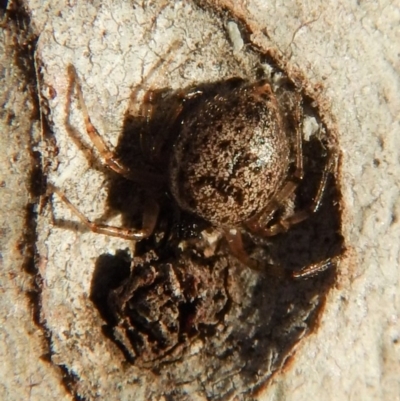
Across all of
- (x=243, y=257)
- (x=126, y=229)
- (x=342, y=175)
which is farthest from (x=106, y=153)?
(x=342, y=175)

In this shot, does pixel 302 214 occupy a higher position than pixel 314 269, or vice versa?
pixel 302 214

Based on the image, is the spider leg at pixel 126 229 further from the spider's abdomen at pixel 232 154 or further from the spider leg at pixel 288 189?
the spider leg at pixel 288 189

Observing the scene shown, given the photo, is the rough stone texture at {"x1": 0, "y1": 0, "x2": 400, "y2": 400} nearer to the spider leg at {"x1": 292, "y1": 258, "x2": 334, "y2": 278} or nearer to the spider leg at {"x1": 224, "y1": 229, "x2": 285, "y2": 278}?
the spider leg at {"x1": 292, "y1": 258, "x2": 334, "y2": 278}

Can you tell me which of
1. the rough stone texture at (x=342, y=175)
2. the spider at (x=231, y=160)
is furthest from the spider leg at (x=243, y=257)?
the rough stone texture at (x=342, y=175)

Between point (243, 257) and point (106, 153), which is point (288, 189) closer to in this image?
point (243, 257)

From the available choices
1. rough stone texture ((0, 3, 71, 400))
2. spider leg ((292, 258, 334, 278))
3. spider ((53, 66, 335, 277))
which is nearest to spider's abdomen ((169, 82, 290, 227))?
spider ((53, 66, 335, 277))

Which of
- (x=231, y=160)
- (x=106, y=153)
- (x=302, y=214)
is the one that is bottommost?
(x=302, y=214)

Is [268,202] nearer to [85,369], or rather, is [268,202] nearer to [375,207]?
[375,207]

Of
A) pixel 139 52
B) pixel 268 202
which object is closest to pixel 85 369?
pixel 268 202
